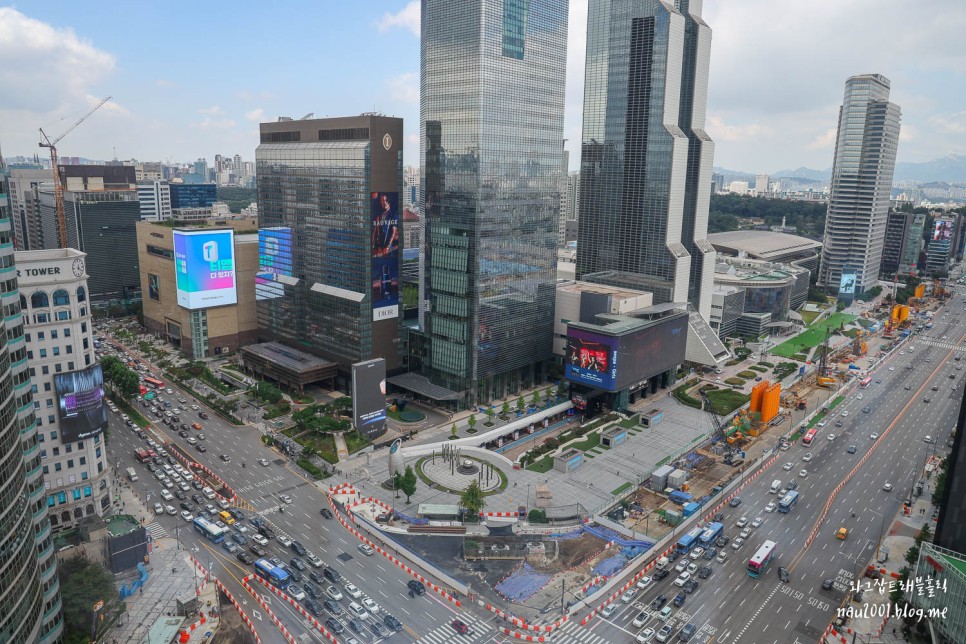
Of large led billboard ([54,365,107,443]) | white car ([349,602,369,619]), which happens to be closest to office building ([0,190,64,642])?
large led billboard ([54,365,107,443])

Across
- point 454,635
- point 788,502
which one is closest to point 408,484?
point 454,635

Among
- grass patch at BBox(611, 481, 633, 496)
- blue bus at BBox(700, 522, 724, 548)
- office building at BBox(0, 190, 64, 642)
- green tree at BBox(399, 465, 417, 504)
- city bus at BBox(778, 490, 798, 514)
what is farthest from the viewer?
grass patch at BBox(611, 481, 633, 496)

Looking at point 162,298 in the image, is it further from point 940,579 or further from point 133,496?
point 940,579

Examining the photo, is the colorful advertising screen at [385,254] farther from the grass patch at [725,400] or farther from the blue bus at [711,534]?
the blue bus at [711,534]

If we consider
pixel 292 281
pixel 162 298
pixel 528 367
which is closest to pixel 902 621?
pixel 528 367

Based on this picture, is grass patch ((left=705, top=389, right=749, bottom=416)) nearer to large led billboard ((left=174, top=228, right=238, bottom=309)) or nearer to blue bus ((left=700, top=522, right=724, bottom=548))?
blue bus ((left=700, top=522, right=724, bottom=548))
